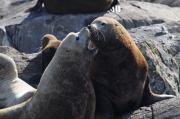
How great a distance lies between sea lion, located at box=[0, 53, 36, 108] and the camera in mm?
8766

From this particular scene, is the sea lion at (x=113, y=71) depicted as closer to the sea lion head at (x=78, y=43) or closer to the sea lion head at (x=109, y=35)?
the sea lion head at (x=109, y=35)

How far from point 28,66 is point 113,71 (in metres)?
2.78

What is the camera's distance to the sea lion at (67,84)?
23.7ft

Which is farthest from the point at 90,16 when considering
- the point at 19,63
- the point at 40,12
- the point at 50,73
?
the point at 50,73

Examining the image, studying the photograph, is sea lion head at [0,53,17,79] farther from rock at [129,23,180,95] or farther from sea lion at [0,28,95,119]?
rock at [129,23,180,95]

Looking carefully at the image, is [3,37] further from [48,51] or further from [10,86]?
[10,86]

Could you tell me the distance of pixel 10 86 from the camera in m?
9.08

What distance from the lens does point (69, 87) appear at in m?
7.27

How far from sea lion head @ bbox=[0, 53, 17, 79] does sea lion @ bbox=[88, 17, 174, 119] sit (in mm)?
1650

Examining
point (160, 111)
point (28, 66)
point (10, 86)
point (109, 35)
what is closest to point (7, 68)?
point (10, 86)

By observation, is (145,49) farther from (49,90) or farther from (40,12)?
(40,12)

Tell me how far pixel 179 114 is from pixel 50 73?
1624mm

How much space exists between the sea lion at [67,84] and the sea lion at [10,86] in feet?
4.39

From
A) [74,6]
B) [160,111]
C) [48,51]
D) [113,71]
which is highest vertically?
[113,71]
